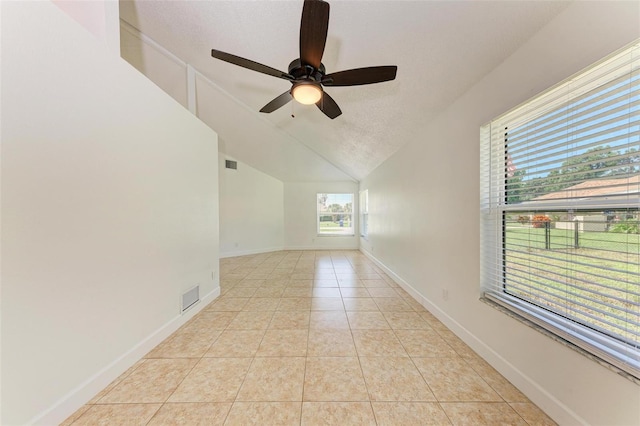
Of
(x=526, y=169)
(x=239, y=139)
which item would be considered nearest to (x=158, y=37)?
(x=239, y=139)

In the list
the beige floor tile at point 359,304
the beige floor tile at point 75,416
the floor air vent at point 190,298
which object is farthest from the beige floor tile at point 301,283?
the beige floor tile at point 75,416

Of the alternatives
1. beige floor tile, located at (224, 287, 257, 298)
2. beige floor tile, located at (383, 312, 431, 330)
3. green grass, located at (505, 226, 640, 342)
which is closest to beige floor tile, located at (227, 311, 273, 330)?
beige floor tile, located at (224, 287, 257, 298)

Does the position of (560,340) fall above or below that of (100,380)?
above

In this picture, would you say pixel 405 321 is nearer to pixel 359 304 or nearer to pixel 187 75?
pixel 359 304

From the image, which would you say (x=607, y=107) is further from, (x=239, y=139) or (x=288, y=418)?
(x=239, y=139)

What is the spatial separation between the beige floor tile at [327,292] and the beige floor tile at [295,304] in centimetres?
23

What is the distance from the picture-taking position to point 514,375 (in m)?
1.53

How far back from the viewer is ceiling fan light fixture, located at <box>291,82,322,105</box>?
165 centimetres

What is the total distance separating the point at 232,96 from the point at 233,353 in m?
3.62

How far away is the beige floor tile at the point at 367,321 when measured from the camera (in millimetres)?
2355

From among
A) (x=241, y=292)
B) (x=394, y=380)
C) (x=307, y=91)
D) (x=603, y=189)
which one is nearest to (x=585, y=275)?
(x=603, y=189)

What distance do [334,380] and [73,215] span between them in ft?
6.63

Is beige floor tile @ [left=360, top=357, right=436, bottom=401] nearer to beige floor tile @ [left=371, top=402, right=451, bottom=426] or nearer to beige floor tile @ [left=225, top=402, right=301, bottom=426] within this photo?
beige floor tile @ [left=371, top=402, right=451, bottom=426]

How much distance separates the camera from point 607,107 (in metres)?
1.07
